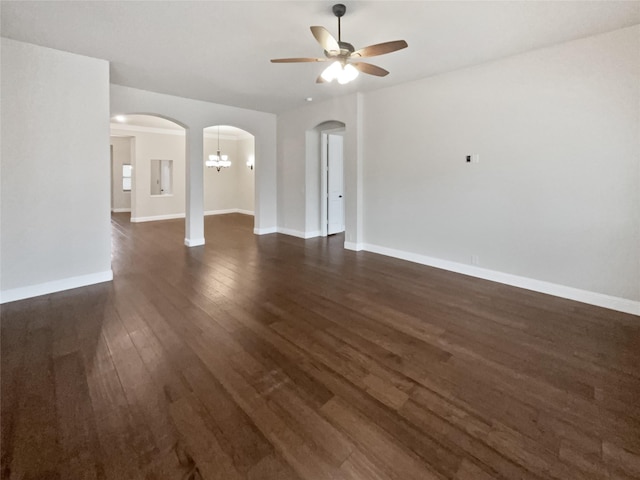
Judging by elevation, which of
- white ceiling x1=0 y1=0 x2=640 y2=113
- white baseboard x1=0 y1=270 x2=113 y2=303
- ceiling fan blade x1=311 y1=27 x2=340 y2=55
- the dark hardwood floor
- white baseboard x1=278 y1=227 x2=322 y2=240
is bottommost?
the dark hardwood floor

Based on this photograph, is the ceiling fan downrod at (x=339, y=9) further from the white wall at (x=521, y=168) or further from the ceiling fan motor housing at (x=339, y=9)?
the white wall at (x=521, y=168)

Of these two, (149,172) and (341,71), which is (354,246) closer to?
(341,71)

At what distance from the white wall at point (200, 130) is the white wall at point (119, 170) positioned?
740 centimetres

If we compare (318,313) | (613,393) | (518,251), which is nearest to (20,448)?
(318,313)

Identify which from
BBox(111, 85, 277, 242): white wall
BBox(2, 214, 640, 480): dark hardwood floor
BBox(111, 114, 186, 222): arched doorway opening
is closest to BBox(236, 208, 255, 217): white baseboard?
BBox(111, 114, 186, 222): arched doorway opening

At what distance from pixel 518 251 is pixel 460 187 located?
1232mm

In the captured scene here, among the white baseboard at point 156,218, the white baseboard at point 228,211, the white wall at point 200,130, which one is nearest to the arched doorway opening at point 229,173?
the white baseboard at point 228,211

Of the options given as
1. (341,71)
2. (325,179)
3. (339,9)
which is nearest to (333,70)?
(341,71)

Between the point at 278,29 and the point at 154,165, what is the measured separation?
9.48m

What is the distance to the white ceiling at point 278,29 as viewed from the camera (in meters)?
2.93

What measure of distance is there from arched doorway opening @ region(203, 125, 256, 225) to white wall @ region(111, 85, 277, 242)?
13.1ft

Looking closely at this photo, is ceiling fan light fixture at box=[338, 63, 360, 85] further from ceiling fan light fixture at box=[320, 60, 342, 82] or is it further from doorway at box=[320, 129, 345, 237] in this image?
doorway at box=[320, 129, 345, 237]

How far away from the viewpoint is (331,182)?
26.1 feet

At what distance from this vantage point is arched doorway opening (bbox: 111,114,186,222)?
9.72 meters
